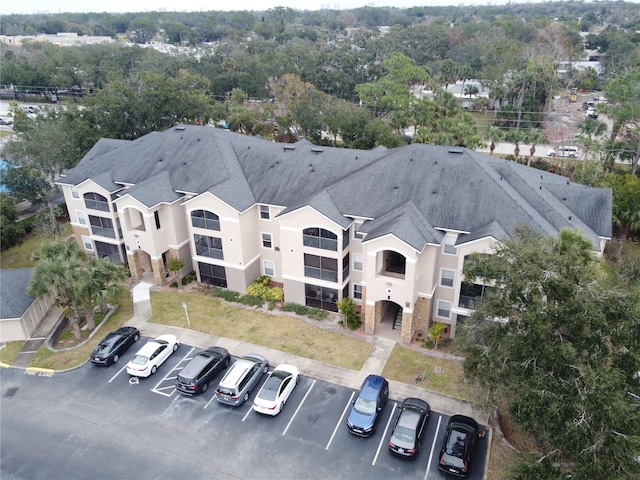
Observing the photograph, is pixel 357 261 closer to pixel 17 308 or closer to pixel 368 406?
pixel 368 406

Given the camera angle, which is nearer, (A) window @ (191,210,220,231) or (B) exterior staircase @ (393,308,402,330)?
(B) exterior staircase @ (393,308,402,330)

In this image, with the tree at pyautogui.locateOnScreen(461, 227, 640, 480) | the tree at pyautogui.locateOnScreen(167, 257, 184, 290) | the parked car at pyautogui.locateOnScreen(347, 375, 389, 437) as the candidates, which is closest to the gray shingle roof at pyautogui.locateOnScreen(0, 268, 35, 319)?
the tree at pyautogui.locateOnScreen(167, 257, 184, 290)

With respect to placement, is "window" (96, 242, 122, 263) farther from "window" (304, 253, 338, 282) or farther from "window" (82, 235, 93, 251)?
"window" (304, 253, 338, 282)

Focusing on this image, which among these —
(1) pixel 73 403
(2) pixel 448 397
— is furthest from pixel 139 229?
(2) pixel 448 397

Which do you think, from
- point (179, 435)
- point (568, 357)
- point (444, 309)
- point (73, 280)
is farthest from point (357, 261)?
point (73, 280)

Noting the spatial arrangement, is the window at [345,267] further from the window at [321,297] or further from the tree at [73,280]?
the tree at [73,280]

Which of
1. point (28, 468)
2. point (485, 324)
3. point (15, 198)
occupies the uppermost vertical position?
point (485, 324)

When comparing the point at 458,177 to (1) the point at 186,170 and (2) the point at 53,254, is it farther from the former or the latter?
(2) the point at 53,254
